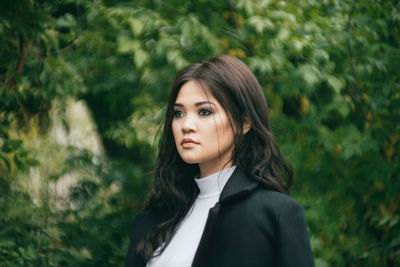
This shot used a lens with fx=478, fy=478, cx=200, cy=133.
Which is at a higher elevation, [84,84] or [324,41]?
[324,41]

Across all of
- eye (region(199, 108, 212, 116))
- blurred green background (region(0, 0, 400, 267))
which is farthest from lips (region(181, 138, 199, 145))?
blurred green background (region(0, 0, 400, 267))

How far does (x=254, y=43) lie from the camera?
10.1ft

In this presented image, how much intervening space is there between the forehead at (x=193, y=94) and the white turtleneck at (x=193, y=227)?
0.31 meters

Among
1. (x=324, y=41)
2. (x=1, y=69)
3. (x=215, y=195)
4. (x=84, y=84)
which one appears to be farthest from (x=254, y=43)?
(x=1, y=69)

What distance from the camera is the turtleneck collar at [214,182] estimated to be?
1.91 m

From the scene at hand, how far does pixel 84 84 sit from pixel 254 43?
3.96 ft

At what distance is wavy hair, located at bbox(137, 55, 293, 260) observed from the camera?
1.84 metres

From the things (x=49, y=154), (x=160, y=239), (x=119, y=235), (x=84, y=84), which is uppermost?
(x=160, y=239)

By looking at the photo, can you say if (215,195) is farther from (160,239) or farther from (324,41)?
(324,41)

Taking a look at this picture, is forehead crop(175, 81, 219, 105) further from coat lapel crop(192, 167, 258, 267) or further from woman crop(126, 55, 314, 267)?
coat lapel crop(192, 167, 258, 267)

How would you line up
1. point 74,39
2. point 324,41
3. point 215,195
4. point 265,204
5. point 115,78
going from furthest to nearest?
point 74,39 < point 115,78 < point 324,41 < point 215,195 < point 265,204

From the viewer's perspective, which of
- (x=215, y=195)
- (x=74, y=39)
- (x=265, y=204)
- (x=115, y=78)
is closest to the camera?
(x=265, y=204)

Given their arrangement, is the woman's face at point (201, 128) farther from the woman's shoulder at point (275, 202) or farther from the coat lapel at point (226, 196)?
the woman's shoulder at point (275, 202)

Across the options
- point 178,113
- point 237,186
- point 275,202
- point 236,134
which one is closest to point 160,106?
point 178,113
